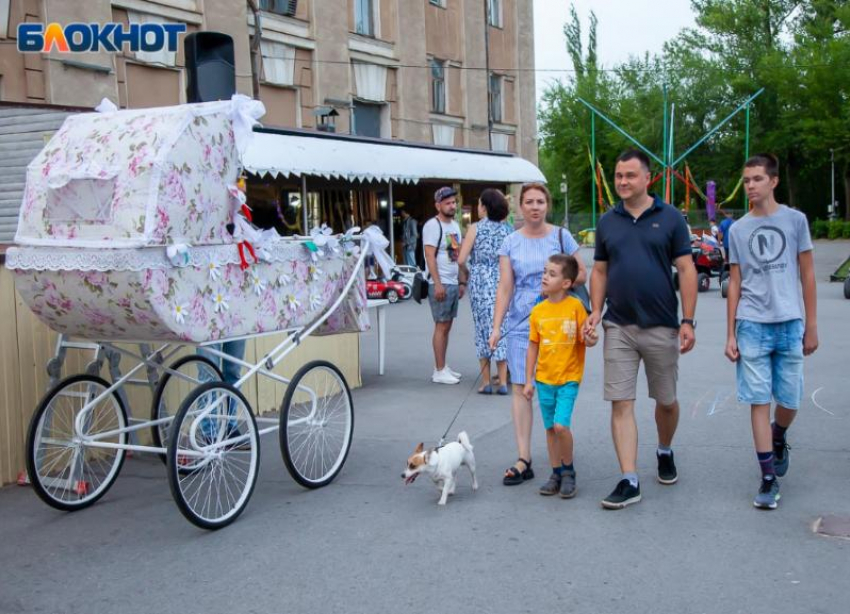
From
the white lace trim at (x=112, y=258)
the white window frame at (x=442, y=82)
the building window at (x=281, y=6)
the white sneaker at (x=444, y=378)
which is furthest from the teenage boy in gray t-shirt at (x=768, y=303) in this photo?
the white window frame at (x=442, y=82)

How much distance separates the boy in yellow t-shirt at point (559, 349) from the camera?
5.70 m

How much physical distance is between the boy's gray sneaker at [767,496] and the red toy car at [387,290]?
13645mm

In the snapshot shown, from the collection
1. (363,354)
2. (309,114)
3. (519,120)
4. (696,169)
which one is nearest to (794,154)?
→ (696,169)

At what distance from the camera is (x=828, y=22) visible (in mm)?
57406

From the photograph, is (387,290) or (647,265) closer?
(647,265)

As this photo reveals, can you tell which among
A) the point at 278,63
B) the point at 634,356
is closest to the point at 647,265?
the point at 634,356

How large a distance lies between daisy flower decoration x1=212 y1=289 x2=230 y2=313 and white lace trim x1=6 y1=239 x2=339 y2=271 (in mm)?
168

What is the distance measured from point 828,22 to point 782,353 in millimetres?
58535

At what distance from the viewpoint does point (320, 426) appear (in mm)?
6383

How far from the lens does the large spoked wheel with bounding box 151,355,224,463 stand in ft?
20.4

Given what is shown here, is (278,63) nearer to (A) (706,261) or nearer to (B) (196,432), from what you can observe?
(A) (706,261)

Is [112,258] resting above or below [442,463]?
above

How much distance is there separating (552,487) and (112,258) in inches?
112

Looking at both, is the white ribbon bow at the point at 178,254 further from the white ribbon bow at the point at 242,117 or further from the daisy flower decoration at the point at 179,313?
the white ribbon bow at the point at 242,117
